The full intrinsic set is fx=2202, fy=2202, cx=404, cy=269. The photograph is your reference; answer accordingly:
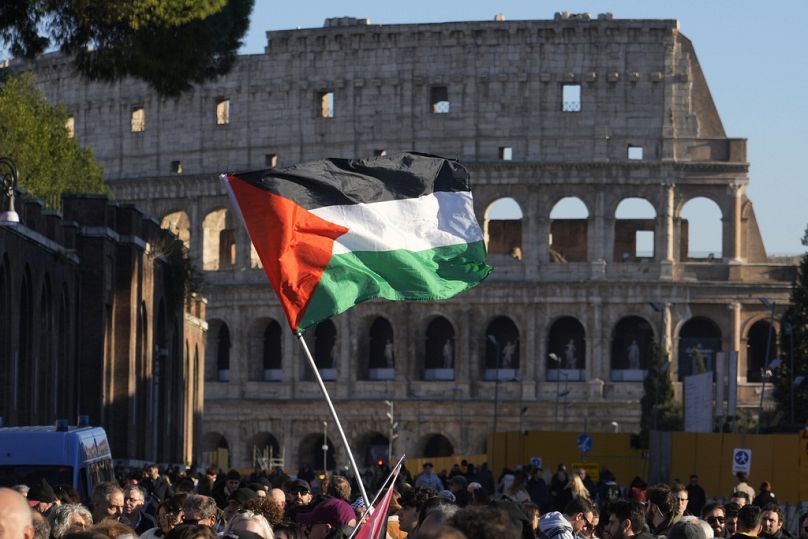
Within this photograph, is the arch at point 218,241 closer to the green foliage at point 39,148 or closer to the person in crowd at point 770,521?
the green foliage at point 39,148

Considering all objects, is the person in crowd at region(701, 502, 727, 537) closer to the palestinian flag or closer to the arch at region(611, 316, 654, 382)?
the palestinian flag

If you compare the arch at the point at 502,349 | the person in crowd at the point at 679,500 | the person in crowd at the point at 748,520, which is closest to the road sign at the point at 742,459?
the person in crowd at the point at 679,500

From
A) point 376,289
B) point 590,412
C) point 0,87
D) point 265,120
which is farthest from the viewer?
point 265,120

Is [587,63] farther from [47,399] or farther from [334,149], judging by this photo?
[47,399]

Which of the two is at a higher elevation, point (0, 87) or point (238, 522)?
point (0, 87)

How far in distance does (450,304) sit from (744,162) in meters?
Answer: 13.1

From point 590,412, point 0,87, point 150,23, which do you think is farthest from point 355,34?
point 150,23

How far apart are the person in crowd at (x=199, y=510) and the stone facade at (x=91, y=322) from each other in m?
23.6

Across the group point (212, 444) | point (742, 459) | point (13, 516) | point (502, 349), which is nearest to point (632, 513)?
point (13, 516)

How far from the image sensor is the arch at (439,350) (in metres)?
90.2

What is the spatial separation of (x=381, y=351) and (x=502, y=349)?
5236mm

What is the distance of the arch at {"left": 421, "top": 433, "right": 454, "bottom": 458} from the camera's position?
8884 cm

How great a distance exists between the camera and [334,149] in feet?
298

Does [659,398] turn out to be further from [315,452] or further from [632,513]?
[632,513]
